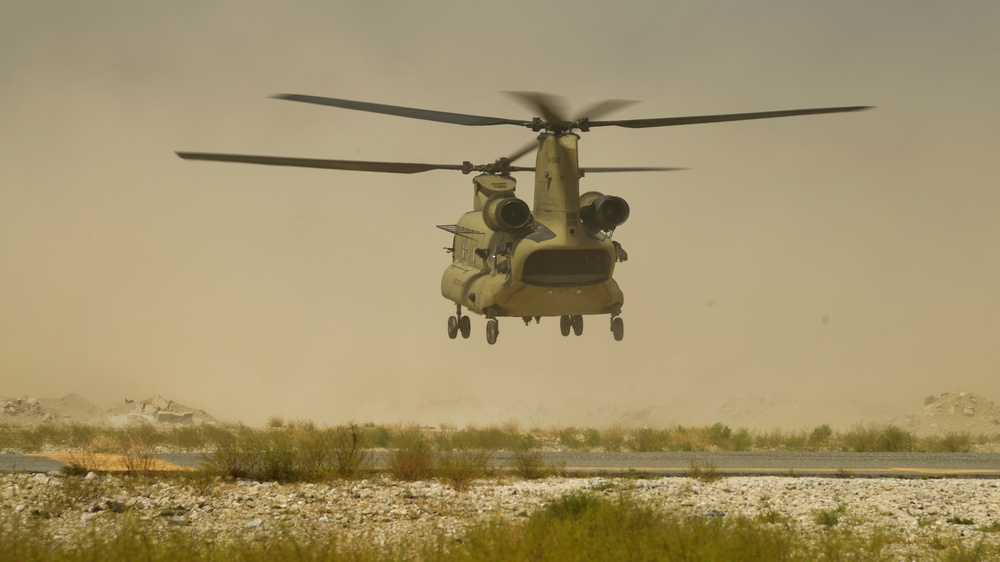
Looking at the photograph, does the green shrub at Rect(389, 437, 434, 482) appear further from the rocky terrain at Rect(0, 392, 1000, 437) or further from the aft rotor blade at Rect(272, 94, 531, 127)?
the rocky terrain at Rect(0, 392, 1000, 437)

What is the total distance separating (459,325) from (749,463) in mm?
8165

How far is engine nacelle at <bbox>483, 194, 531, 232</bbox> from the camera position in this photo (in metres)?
20.8

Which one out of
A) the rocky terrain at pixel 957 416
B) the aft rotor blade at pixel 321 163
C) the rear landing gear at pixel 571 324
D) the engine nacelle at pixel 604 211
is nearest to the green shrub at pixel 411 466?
the aft rotor blade at pixel 321 163

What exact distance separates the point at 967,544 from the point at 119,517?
9.97m

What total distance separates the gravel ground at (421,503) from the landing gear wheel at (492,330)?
657cm

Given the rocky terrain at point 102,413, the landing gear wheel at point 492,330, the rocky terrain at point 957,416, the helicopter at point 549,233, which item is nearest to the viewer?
the helicopter at point 549,233

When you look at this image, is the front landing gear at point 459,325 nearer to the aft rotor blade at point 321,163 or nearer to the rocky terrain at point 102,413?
the aft rotor blade at point 321,163

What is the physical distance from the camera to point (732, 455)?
20906 millimetres

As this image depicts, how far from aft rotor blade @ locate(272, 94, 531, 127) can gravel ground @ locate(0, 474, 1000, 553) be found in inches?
240

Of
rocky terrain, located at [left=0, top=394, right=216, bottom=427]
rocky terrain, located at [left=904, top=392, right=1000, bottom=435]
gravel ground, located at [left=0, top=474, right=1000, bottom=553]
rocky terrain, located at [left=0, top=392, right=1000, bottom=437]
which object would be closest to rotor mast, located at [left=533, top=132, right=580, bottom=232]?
gravel ground, located at [left=0, top=474, right=1000, bottom=553]

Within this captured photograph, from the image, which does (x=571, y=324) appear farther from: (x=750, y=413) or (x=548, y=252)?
(x=750, y=413)

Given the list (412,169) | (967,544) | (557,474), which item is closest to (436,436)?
(412,169)

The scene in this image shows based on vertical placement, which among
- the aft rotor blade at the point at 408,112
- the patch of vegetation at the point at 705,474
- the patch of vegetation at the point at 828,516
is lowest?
the patch of vegetation at the point at 828,516

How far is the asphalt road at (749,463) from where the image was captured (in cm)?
1731
